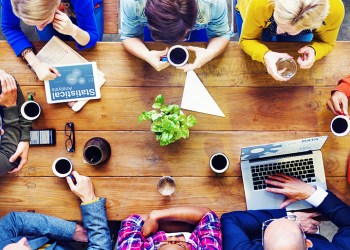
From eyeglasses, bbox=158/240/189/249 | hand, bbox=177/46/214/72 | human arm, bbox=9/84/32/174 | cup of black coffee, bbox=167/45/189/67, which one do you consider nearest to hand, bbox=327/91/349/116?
hand, bbox=177/46/214/72

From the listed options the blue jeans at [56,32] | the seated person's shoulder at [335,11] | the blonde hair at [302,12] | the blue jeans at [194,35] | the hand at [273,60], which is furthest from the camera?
the blue jeans at [194,35]

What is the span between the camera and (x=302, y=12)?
172 cm

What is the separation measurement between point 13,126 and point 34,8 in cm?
58

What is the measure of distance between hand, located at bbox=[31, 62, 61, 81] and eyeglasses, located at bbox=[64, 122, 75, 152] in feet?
0.80

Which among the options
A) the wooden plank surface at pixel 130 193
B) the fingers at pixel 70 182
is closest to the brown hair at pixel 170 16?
the wooden plank surface at pixel 130 193

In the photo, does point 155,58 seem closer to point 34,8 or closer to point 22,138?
point 34,8

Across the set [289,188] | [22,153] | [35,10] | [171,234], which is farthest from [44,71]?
[289,188]

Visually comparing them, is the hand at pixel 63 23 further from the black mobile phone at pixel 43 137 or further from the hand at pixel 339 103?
the hand at pixel 339 103

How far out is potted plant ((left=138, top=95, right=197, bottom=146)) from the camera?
180 centimetres

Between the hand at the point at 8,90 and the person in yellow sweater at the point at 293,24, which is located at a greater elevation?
Answer: the person in yellow sweater at the point at 293,24

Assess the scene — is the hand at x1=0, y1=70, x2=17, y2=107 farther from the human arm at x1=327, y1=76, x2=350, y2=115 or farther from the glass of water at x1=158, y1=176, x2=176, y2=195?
the human arm at x1=327, y1=76, x2=350, y2=115

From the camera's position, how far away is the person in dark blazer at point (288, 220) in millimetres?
1891

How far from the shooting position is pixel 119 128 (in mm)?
1994

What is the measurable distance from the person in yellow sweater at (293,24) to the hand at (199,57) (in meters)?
0.18
